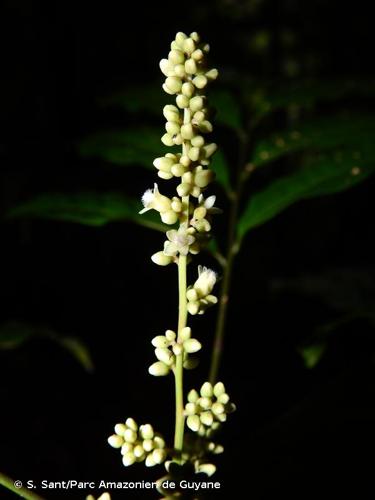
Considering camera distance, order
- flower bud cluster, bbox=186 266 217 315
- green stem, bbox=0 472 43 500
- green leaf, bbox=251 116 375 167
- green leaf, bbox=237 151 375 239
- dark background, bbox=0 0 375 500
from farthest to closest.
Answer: green leaf, bbox=251 116 375 167
green leaf, bbox=237 151 375 239
dark background, bbox=0 0 375 500
flower bud cluster, bbox=186 266 217 315
green stem, bbox=0 472 43 500

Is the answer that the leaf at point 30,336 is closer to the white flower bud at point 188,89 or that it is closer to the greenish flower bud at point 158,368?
the greenish flower bud at point 158,368

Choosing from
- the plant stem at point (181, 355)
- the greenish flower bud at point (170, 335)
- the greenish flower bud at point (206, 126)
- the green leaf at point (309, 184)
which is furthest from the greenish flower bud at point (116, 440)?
the green leaf at point (309, 184)

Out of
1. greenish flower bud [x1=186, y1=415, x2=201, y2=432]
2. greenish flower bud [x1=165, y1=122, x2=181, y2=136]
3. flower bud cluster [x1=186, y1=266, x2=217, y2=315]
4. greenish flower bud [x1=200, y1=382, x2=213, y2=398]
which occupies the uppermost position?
greenish flower bud [x1=165, y1=122, x2=181, y2=136]

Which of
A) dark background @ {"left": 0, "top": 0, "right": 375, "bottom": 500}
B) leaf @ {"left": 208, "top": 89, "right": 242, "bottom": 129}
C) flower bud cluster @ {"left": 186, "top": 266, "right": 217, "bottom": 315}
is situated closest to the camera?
flower bud cluster @ {"left": 186, "top": 266, "right": 217, "bottom": 315}

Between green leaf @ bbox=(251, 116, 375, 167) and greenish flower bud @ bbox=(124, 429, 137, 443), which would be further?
green leaf @ bbox=(251, 116, 375, 167)

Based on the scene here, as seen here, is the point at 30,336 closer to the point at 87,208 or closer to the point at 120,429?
the point at 87,208

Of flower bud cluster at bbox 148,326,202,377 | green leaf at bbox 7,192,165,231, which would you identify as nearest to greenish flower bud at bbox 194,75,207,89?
flower bud cluster at bbox 148,326,202,377

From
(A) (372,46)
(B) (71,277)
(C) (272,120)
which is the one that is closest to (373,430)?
(B) (71,277)

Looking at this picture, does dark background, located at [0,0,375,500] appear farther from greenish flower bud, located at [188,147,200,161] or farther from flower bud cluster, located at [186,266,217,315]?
greenish flower bud, located at [188,147,200,161]

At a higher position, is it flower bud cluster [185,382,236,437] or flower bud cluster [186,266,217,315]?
flower bud cluster [186,266,217,315]
